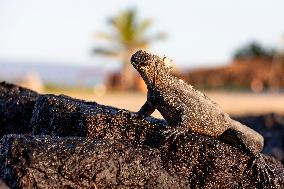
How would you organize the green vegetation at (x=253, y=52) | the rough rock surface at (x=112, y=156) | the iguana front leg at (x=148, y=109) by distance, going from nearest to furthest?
the rough rock surface at (x=112, y=156) → the iguana front leg at (x=148, y=109) → the green vegetation at (x=253, y=52)

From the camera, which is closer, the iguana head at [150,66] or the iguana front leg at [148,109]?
the iguana head at [150,66]

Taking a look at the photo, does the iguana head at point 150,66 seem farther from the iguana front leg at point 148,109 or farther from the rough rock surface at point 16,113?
the rough rock surface at point 16,113

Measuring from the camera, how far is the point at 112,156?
6473 millimetres

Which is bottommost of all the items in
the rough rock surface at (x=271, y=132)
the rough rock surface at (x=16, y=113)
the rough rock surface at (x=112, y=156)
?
the rough rock surface at (x=271, y=132)

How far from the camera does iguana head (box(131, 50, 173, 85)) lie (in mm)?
7609

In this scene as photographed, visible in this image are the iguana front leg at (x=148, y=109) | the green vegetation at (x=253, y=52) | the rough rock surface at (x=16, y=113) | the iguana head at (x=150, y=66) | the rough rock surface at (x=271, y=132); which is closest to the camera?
the iguana head at (x=150, y=66)

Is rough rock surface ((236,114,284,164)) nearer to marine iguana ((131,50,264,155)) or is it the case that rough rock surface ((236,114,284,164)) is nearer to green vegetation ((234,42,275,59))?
marine iguana ((131,50,264,155))

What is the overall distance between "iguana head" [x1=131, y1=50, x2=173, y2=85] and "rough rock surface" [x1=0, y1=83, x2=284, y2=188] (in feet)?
1.40

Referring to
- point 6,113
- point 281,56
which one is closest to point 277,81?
point 281,56

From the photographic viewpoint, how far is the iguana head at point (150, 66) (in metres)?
7.61

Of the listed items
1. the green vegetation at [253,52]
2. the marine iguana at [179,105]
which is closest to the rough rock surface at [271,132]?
the marine iguana at [179,105]

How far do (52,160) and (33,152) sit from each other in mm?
175

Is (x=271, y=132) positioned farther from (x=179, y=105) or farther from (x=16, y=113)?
(x=179, y=105)

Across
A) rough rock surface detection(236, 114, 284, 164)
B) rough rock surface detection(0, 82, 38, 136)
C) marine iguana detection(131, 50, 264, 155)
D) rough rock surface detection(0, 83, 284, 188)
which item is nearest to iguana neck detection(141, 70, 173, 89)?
marine iguana detection(131, 50, 264, 155)
